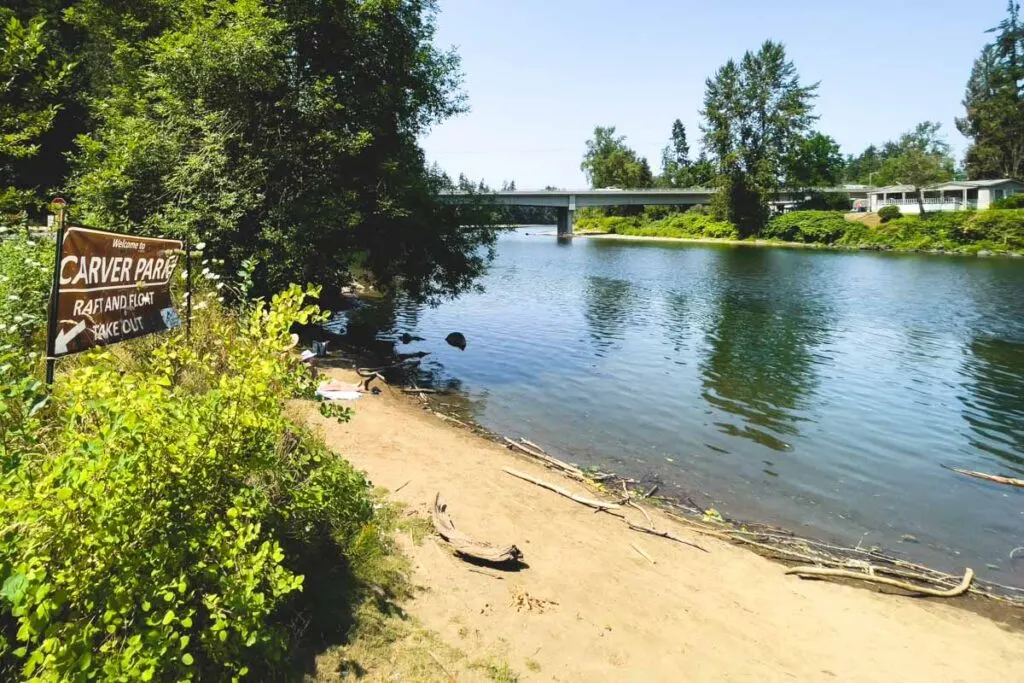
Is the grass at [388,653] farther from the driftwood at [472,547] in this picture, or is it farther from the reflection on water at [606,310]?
the reflection on water at [606,310]

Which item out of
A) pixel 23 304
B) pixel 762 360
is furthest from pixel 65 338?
pixel 762 360

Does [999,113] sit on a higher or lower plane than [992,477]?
higher

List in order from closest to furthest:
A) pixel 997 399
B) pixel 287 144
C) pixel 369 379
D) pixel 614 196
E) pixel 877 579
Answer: pixel 877 579, pixel 369 379, pixel 287 144, pixel 997 399, pixel 614 196

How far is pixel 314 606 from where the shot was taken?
528cm

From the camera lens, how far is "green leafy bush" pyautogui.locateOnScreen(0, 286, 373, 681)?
317 centimetres

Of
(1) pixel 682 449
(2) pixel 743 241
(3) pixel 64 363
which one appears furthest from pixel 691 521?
(2) pixel 743 241

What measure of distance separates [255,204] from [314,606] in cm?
1322

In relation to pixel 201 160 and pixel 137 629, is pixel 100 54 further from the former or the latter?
pixel 137 629

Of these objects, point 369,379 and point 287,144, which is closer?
point 369,379

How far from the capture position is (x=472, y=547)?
737 centimetres

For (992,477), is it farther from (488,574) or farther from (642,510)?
(488,574)

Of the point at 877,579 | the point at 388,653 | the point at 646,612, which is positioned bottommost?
the point at 877,579

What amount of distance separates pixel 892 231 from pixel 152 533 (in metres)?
90.3

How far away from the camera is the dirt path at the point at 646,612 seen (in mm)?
6152
